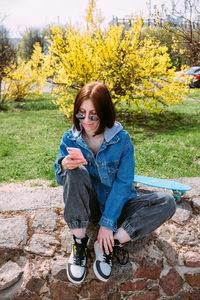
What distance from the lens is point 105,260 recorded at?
1651 millimetres

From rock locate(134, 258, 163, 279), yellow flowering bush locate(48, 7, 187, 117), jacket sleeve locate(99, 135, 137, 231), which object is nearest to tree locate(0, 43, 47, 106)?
yellow flowering bush locate(48, 7, 187, 117)

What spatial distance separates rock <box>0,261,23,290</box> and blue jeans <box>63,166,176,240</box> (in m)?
0.46

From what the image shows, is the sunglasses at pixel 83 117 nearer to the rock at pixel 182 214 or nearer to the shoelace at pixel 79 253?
the shoelace at pixel 79 253

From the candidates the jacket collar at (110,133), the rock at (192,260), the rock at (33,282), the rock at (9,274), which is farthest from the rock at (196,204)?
the rock at (9,274)

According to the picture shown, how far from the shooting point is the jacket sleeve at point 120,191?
5.51 ft

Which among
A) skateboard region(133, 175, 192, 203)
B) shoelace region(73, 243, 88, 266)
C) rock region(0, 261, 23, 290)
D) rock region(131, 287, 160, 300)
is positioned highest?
skateboard region(133, 175, 192, 203)

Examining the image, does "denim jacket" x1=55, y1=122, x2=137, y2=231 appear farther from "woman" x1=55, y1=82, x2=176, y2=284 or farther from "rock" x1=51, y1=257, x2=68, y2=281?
"rock" x1=51, y1=257, x2=68, y2=281

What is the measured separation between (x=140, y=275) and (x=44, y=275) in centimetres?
63

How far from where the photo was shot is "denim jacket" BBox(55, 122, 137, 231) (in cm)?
171

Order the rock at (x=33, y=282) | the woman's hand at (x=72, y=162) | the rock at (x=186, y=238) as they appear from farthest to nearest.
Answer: the rock at (x=186, y=238)
the rock at (x=33, y=282)
the woman's hand at (x=72, y=162)

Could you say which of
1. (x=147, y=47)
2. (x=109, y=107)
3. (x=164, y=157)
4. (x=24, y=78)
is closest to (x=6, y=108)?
(x=24, y=78)

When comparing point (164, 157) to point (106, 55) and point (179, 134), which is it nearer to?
point (179, 134)

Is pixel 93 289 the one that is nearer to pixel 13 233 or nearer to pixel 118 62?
pixel 13 233

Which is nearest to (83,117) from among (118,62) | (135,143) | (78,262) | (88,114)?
(88,114)
